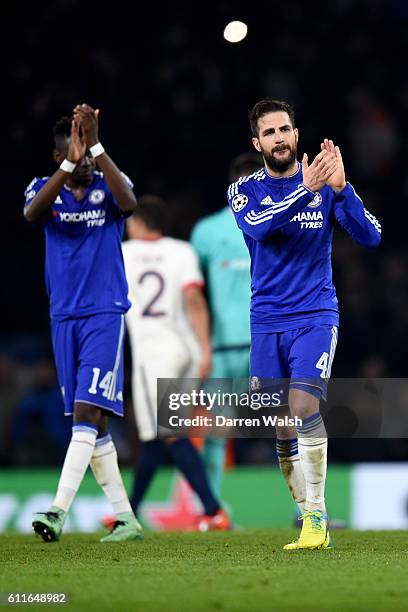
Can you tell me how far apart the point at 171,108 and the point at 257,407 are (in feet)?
30.3

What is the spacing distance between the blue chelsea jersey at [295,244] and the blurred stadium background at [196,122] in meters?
5.45

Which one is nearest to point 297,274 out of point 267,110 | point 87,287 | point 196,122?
point 267,110

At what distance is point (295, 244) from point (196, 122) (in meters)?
9.07

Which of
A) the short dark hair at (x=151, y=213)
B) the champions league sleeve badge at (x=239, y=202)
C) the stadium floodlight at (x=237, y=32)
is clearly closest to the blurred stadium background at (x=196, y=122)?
the stadium floodlight at (x=237, y=32)

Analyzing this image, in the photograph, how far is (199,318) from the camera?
887 cm

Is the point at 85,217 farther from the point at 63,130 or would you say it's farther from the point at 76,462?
the point at 76,462

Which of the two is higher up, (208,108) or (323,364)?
(208,108)

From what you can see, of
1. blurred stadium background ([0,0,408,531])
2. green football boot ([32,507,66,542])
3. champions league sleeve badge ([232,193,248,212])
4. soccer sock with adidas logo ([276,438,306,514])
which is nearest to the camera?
champions league sleeve badge ([232,193,248,212])

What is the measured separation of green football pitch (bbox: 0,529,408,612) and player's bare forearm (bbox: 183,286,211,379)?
→ 2.31 meters

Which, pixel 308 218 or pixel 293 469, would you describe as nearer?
pixel 308 218

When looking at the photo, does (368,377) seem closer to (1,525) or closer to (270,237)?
(1,525)

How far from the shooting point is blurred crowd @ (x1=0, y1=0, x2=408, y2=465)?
13.2 meters

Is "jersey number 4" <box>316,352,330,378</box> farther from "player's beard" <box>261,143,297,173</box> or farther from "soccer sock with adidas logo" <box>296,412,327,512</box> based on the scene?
"player's beard" <box>261,143,297,173</box>

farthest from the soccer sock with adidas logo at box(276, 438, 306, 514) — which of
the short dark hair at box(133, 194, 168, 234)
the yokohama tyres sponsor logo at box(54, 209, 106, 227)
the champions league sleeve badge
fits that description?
the short dark hair at box(133, 194, 168, 234)
